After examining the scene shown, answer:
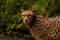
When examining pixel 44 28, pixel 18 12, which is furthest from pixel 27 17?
pixel 18 12

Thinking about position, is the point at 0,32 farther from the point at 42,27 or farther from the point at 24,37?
the point at 42,27

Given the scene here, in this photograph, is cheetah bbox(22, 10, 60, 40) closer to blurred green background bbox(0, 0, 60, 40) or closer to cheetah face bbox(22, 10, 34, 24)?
cheetah face bbox(22, 10, 34, 24)

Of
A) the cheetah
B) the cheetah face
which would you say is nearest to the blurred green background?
the cheetah

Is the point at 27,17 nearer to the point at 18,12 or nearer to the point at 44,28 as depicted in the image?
the point at 44,28

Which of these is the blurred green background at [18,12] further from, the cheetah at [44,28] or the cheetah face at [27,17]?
the cheetah face at [27,17]

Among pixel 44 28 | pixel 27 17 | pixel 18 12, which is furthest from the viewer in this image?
pixel 18 12

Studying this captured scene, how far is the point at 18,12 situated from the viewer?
7781mm

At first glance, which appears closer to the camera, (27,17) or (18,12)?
(27,17)

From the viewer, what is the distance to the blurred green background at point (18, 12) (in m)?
7.46

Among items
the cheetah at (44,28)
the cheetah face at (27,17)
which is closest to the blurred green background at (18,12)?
the cheetah at (44,28)

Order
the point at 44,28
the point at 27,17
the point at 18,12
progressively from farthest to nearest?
the point at 18,12 < the point at 44,28 < the point at 27,17

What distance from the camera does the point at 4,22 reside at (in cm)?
767

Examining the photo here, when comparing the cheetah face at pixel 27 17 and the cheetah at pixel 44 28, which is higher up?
the cheetah face at pixel 27 17

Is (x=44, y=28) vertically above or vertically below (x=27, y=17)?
below
